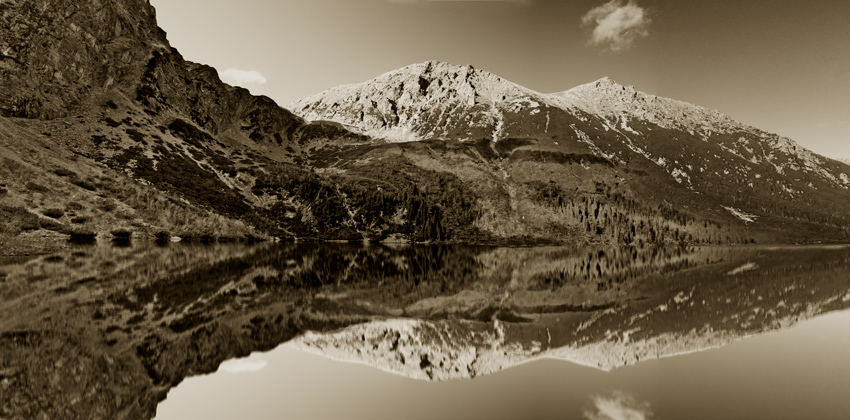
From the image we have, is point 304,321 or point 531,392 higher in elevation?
point 531,392

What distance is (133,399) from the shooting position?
18.9 metres

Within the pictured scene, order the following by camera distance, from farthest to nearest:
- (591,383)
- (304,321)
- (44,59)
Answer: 1. (44,59)
2. (304,321)
3. (591,383)

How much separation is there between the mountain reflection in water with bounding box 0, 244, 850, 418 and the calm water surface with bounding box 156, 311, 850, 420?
4.06 feet

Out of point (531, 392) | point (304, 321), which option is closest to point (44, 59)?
point (304, 321)

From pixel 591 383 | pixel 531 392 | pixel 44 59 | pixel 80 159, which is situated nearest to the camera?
pixel 531 392

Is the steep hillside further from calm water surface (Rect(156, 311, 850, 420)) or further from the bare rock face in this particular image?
calm water surface (Rect(156, 311, 850, 420))

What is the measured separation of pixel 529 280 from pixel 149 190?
118 m

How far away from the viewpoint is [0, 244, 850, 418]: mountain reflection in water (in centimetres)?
2138

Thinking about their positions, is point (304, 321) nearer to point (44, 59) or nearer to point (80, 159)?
point (80, 159)

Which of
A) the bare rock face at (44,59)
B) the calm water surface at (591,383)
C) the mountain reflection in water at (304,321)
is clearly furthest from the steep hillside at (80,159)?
the calm water surface at (591,383)

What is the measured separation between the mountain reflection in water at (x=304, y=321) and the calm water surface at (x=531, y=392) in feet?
4.06

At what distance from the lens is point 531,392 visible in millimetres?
21125

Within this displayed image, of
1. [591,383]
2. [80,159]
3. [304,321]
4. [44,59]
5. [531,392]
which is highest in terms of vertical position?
[44,59]

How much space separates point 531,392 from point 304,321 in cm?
2029
